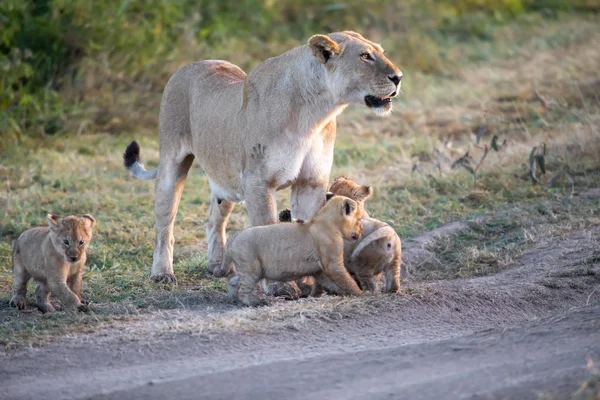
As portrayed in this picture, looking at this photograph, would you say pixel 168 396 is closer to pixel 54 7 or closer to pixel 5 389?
pixel 5 389

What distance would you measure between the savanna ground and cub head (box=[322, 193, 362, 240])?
14.9 inches

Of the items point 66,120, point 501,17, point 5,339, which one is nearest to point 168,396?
point 5,339

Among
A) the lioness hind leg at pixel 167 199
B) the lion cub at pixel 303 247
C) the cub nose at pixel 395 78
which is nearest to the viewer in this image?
the lion cub at pixel 303 247

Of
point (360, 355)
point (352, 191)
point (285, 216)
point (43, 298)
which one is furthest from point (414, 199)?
point (360, 355)

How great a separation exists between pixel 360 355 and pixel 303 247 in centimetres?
106

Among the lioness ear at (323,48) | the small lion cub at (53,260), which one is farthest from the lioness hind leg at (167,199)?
the lioness ear at (323,48)

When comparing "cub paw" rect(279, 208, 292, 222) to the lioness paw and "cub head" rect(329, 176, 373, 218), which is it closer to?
"cub head" rect(329, 176, 373, 218)

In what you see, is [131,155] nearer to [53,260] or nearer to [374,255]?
Result: [53,260]

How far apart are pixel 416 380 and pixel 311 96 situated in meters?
2.32

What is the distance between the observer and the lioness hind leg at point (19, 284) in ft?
20.4

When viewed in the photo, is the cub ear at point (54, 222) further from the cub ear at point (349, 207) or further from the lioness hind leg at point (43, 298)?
the cub ear at point (349, 207)

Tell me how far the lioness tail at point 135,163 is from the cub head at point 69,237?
167 cm

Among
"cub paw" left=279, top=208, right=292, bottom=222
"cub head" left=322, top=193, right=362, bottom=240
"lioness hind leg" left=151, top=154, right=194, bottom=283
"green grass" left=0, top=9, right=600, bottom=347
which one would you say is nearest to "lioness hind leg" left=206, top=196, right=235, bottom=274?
"green grass" left=0, top=9, right=600, bottom=347

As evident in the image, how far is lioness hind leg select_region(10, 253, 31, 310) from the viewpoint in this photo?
6219mm
